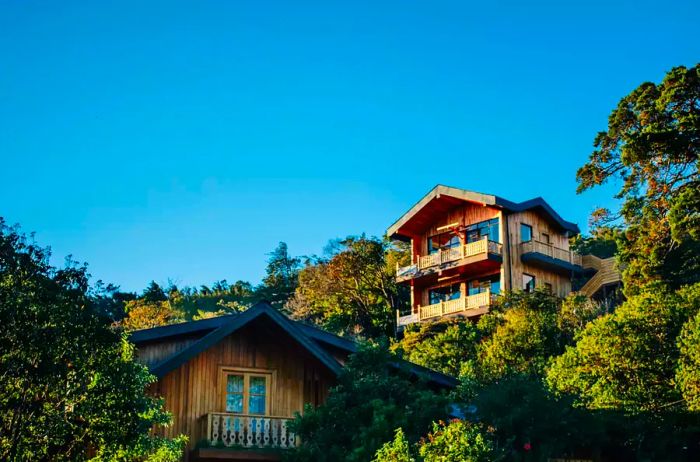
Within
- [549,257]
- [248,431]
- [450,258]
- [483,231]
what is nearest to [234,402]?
[248,431]

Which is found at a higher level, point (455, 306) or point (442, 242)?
point (442, 242)

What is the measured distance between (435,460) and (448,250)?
31.1m

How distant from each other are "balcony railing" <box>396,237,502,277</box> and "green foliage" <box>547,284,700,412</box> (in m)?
21.0

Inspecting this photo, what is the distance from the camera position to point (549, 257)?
155 ft

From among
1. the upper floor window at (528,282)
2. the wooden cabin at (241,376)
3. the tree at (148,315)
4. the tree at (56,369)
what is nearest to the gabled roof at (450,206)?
the upper floor window at (528,282)

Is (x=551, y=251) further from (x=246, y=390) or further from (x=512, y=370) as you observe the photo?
(x=246, y=390)

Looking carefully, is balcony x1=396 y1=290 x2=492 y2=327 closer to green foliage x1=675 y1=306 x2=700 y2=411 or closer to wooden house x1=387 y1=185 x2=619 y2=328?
wooden house x1=387 y1=185 x2=619 y2=328

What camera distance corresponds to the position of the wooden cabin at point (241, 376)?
19.2 metres

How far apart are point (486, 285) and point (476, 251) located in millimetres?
2214

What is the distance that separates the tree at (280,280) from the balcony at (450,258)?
11399 millimetres

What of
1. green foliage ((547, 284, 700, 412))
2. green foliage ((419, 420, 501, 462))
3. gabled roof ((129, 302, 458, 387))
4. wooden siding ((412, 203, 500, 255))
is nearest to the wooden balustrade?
wooden siding ((412, 203, 500, 255))

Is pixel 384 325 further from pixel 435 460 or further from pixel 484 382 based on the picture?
pixel 435 460

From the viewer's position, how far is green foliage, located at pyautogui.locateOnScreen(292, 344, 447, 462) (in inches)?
671

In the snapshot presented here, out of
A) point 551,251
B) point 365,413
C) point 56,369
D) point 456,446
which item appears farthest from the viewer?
point 551,251
